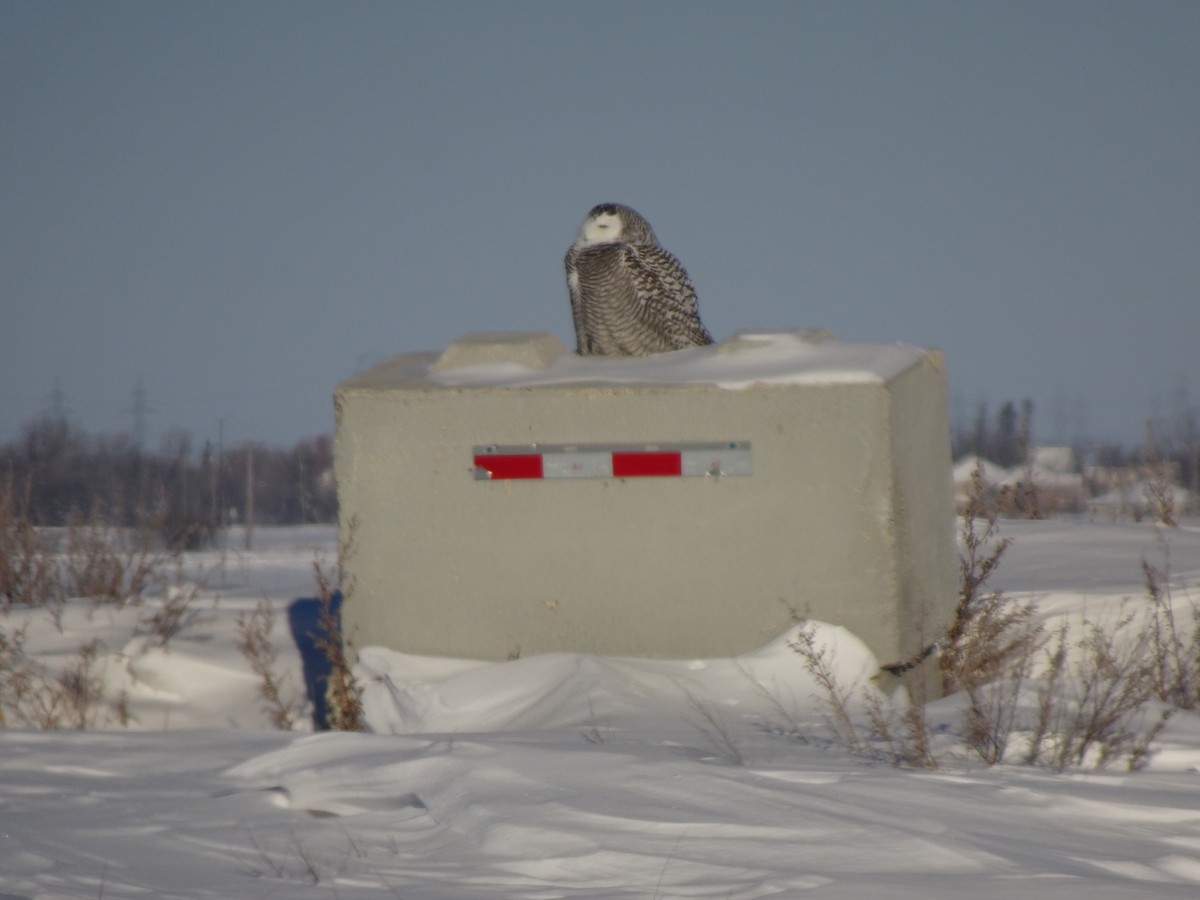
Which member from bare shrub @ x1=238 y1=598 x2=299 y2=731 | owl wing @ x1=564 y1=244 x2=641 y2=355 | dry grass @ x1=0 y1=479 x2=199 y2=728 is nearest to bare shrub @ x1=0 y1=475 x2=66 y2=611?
dry grass @ x1=0 y1=479 x2=199 y2=728

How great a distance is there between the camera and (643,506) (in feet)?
19.3

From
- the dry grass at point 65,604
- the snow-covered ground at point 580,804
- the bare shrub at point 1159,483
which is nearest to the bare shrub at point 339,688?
the snow-covered ground at point 580,804

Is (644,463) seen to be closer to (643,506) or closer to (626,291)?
(643,506)

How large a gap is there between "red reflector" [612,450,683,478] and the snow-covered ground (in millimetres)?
792

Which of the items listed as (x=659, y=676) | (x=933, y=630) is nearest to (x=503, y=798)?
(x=659, y=676)

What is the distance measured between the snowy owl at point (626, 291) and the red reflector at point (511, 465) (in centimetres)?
158

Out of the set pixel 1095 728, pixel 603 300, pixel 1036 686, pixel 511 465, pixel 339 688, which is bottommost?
pixel 339 688

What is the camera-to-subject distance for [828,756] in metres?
4.37

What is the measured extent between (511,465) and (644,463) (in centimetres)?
57

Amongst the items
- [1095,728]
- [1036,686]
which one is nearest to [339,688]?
[1036,686]

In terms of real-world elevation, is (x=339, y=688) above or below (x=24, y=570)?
below

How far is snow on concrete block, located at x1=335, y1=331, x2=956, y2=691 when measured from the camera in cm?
573

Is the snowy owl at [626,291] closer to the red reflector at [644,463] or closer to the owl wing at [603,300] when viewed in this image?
the owl wing at [603,300]

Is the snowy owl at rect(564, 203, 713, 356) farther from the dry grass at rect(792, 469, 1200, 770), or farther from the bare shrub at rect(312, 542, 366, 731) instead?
the bare shrub at rect(312, 542, 366, 731)
